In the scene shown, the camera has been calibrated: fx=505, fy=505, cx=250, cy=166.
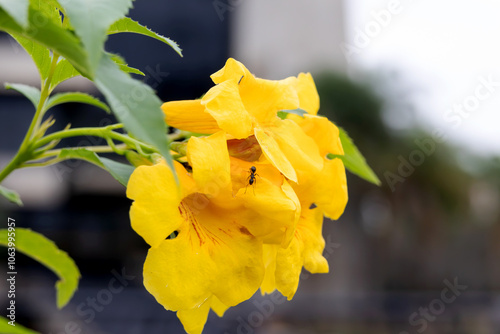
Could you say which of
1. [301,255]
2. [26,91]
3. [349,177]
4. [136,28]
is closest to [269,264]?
[301,255]

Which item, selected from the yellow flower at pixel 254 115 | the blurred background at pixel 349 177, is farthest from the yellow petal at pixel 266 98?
the blurred background at pixel 349 177

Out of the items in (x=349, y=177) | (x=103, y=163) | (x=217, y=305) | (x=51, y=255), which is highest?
(x=103, y=163)

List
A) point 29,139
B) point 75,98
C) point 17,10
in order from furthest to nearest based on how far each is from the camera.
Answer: point 75,98 < point 29,139 < point 17,10

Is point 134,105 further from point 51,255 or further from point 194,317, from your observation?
point 51,255

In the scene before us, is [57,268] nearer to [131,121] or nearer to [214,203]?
[214,203]

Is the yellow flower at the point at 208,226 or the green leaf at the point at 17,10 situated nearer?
the green leaf at the point at 17,10

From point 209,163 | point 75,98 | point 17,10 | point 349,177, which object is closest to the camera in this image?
point 17,10

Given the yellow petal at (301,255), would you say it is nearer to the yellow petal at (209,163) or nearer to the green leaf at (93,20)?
the yellow petal at (209,163)
